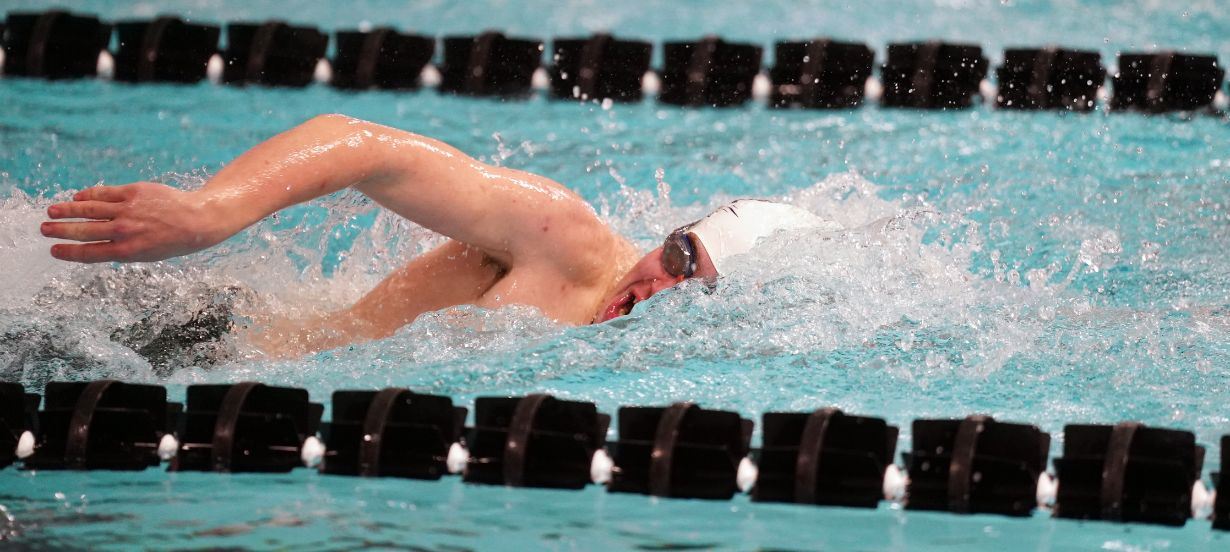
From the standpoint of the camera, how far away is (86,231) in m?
1.92

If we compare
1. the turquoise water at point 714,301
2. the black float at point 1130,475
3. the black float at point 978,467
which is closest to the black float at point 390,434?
the turquoise water at point 714,301

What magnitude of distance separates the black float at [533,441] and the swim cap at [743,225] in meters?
0.48

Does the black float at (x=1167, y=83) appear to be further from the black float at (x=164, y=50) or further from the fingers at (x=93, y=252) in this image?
the fingers at (x=93, y=252)

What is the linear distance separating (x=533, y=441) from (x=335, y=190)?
1.77 ft

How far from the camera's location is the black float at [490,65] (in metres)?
4.75

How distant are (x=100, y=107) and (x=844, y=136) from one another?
2.54 m

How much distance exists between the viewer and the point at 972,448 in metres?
2.15

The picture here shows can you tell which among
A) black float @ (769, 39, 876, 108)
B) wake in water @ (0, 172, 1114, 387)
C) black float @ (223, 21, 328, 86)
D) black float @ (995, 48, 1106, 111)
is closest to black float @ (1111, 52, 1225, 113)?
black float @ (995, 48, 1106, 111)

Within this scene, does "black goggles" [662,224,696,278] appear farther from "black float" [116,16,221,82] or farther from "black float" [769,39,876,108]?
"black float" [116,16,221,82]

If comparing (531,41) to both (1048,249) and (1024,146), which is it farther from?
(1048,249)

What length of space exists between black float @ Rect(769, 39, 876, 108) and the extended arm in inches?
85.8

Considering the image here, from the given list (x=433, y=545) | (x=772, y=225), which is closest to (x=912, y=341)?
(x=772, y=225)

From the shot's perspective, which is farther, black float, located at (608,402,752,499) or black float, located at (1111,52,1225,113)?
black float, located at (1111,52,1225,113)

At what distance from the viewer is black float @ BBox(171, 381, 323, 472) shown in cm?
227
